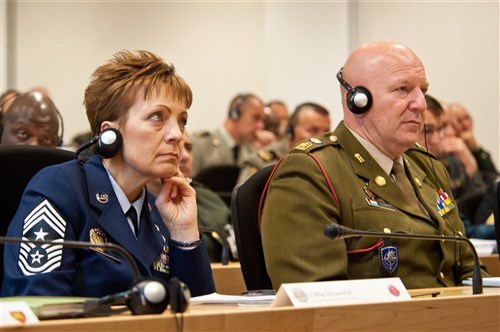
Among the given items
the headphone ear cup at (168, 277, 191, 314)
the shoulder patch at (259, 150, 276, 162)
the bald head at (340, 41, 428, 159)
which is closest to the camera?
the headphone ear cup at (168, 277, 191, 314)

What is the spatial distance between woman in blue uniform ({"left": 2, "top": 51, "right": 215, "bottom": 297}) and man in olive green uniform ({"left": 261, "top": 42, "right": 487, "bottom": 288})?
25 centimetres

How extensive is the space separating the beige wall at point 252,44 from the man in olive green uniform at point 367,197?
4845 mm

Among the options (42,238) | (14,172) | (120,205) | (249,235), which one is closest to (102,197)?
(120,205)

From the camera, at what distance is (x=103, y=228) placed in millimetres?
1933

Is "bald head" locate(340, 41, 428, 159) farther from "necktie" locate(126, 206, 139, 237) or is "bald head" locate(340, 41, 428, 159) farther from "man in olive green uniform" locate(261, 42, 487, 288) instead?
"necktie" locate(126, 206, 139, 237)

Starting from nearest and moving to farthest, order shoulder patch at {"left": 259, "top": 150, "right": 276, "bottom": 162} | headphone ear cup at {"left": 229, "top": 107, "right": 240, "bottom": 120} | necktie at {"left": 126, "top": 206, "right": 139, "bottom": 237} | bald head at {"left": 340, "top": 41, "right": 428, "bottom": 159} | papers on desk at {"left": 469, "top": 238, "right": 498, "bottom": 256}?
necktie at {"left": 126, "top": 206, "right": 139, "bottom": 237}
bald head at {"left": 340, "top": 41, "right": 428, "bottom": 159}
papers on desk at {"left": 469, "top": 238, "right": 498, "bottom": 256}
shoulder patch at {"left": 259, "top": 150, "right": 276, "bottom": 162}
headphone ear cup at {"left": 229, "top": 107, "right": 240, "bottom": 120}

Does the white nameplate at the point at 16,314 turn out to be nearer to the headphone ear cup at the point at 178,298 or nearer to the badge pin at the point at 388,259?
the headphone ear cup at the point at 178,298

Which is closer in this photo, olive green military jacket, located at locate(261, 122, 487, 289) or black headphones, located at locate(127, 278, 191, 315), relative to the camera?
black headphones, located at locate(127, 278, 191, 315)

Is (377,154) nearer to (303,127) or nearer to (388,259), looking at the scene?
(388,259)

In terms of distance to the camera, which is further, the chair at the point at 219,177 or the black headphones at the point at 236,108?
the black headphones at the point at 236,108

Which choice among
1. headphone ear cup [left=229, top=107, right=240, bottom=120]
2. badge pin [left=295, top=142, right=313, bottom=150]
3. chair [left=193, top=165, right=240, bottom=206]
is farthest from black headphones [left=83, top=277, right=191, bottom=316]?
headphone ear cup [left=229, top=107, right=240, bottom=120]

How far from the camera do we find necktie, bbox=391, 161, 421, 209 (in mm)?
2564

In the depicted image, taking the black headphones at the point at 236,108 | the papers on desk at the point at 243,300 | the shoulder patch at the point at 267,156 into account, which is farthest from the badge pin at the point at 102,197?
the black headphones at the point at 236,108

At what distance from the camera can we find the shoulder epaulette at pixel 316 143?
245 centimetres
